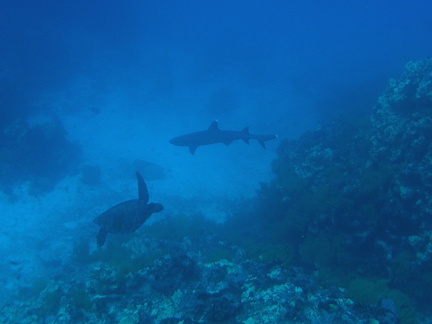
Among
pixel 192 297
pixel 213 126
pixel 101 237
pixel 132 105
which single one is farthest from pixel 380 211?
pixel 132 105

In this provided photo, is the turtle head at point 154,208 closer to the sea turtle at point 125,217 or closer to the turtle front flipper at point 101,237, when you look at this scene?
the sea turtle at point 125,217

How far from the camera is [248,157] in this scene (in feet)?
66.9

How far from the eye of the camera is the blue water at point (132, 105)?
617 inches

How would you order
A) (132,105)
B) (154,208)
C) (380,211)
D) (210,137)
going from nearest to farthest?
(154,208), (380,211), (210,137), (132,105)

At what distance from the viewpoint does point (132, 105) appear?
27.3m

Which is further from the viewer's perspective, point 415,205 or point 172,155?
point 172,155

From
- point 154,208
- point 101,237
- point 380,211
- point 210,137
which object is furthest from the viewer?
point 210,137

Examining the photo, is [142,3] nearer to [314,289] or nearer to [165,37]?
[165,37]

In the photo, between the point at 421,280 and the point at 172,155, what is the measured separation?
52.1 feet

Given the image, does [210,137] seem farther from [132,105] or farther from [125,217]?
[132,105]

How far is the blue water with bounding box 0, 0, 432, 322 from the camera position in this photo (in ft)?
51.4

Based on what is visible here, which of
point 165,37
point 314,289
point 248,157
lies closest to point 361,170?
point 314,289

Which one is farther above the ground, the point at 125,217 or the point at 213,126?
the point at 213,126

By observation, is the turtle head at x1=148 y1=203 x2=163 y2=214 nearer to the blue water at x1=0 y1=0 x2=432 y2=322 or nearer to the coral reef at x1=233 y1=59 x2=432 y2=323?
the coral reef at x1=233 y1=59 x2=432 y2=323
